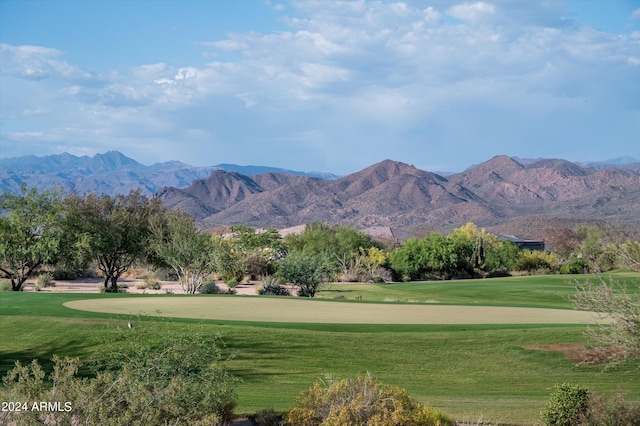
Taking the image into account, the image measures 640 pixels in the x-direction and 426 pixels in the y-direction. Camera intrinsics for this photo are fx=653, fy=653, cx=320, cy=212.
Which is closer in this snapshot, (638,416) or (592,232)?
(638,416)

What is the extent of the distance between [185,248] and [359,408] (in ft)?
89.4

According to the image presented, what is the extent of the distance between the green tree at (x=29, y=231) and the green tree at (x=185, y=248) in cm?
524

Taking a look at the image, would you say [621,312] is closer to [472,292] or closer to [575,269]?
[472,292]

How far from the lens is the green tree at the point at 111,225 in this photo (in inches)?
1414

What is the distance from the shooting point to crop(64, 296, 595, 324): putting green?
21969 mm

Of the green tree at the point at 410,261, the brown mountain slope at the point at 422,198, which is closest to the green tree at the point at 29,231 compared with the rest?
the green tree at the point at 410,261

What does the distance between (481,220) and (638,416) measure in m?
123

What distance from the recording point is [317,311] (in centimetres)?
2433

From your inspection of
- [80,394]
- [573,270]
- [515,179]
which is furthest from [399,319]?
[515,179]

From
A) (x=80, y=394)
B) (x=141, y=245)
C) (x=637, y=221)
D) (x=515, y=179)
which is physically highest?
(x=515, y=179)

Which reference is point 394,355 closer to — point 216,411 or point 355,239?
point 216,411

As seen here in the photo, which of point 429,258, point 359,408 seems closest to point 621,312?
point 359,408

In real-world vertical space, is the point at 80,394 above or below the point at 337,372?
above

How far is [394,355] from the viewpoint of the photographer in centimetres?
1788
